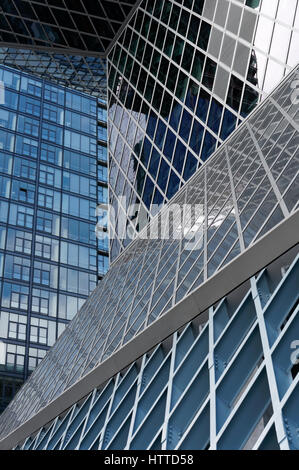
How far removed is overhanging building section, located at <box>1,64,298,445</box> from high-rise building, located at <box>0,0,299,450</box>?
90 mm

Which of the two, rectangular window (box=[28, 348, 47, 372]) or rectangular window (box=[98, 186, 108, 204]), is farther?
rectangular window (box=[98, 186, 108, 204])

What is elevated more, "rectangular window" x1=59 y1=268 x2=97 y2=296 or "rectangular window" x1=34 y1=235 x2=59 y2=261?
"rectangular window" x1=34 y1=235 x2=59 y2=261

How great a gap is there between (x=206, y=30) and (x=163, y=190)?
925 cm

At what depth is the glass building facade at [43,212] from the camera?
66.8 metres

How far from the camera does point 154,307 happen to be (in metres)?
20.2

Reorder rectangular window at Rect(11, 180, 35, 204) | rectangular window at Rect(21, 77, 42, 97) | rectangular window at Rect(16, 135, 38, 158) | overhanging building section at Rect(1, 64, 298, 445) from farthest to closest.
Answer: rectangular window at Rect(21, 77, 42, 97) < rectangular window at Rect(16, 135, 38, 158) < rectangular window at Rect(11, 180, 35, 204) < overhanging building section at Rect(1, 64, 298, 445)

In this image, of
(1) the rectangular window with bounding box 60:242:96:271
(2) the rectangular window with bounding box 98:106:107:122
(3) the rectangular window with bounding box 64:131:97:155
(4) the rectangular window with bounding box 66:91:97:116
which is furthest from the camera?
(2) the rectangular window with bounding box 98:106:107:122

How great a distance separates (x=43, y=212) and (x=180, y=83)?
1571 inches

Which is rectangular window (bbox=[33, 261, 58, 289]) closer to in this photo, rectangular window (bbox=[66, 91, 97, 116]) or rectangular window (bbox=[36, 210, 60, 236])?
rectangular window (bbox=[36, 210, 60, 236])

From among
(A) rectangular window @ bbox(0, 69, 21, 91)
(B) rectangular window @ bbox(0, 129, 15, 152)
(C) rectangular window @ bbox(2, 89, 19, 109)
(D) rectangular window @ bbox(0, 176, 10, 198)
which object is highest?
(A) rectangular window @ bbox(0, 69, 21, 91)

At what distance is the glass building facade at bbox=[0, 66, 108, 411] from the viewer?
66.8m

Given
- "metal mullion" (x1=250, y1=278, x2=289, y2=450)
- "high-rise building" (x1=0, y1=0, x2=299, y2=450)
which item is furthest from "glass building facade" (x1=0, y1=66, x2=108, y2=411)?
"metal mullion" (x1=250, y1=278, x2=289, y2=450)

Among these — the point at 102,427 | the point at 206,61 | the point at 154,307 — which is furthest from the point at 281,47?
the point at 102,427

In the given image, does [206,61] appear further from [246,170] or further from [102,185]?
[102,185]
